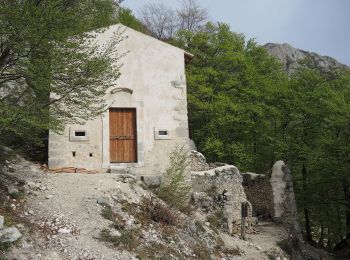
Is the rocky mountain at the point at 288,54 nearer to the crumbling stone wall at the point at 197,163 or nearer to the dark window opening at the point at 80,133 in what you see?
the crumbling stone wall at the point at 197,163

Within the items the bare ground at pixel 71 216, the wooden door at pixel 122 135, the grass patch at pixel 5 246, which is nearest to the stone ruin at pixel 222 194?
the bare ground at pixel 71 216

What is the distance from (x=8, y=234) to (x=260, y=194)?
13038 mm

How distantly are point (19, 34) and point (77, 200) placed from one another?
4.33 metres

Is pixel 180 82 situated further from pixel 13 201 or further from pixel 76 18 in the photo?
pixel 13 201

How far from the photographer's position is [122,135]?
1434cm

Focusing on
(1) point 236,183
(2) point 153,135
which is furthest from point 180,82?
(1) point 236,183

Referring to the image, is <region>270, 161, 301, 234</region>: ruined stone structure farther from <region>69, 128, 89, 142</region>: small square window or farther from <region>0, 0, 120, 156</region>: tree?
<region>0, 0, 120, 156</region>: tree

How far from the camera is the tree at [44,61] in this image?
29.1 ft

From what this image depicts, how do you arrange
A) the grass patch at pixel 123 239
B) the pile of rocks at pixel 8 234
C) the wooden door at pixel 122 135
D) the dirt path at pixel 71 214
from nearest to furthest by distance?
the pile of rocks at pixel 8 234, the dirt path at pixel 71 214, the grass patch at pixel 123 239, the wooden door at pixel 122 135

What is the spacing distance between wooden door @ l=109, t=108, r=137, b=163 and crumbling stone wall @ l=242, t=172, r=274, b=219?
7.15m

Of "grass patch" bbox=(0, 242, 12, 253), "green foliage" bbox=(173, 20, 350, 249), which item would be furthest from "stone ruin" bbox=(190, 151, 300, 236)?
"grass patch" bbox=(0, 242, 12, 253)

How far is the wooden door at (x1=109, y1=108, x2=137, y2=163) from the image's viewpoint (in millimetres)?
14211

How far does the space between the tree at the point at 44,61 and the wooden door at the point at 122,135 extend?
9.53ft

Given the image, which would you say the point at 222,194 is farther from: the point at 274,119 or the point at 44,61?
the point at 274,119
